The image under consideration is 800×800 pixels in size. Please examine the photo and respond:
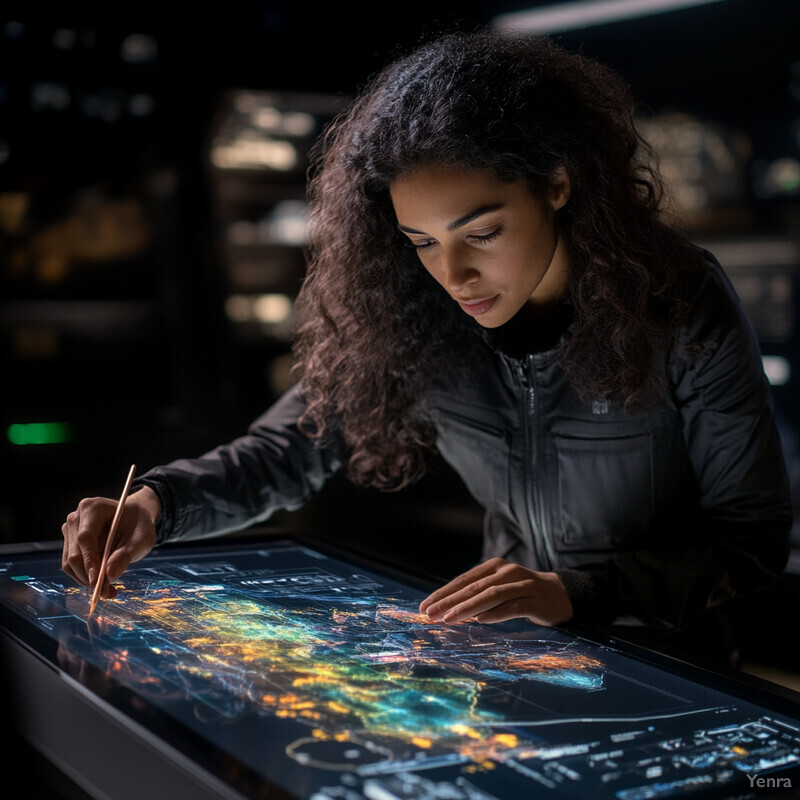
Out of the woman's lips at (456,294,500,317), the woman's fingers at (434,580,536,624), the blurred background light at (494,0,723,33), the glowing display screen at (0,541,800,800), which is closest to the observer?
the glowing display screen at (0,541,800,800)

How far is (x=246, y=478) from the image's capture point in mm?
1692

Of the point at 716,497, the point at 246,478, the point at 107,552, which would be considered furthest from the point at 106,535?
the point at 716,497

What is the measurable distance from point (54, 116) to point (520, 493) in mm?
2582

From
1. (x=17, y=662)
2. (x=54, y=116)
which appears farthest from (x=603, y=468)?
(x=54, y=116)

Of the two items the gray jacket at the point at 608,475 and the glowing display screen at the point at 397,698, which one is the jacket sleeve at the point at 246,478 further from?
the glowing display screen at the point at 397,698

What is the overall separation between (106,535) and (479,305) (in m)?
0.64

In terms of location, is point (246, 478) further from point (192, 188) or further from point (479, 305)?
point (192, 188)

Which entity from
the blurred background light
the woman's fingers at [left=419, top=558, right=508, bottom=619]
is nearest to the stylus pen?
the woman's fingers at [left=419, top=558, right=508, bottom=619]

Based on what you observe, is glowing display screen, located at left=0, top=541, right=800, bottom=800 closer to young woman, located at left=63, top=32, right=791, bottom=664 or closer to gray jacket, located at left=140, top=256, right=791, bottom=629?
young woman, located at left=63, top=32, right=791, bottom=664

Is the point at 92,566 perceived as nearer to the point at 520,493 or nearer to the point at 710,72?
the point at 520,493

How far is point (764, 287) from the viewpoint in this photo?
3611 mm

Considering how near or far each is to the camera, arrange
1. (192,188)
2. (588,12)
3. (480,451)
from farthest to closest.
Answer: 1. (192,188)
2. (588,12)
3. (480,451)

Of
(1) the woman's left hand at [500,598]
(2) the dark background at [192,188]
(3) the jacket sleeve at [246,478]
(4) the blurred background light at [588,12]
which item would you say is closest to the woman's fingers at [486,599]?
(1) the woman's left hand at [500,598]

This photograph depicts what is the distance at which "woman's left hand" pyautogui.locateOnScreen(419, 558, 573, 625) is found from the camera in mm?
1169
